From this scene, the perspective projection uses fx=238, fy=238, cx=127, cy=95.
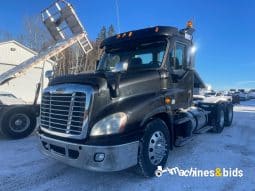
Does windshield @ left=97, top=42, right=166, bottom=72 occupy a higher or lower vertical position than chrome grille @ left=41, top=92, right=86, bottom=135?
higher

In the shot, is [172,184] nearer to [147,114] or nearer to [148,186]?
[148,186]

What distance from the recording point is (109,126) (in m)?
3.51

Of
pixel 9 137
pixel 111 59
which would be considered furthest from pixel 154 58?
pixel 9 137

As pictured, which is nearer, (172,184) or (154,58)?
Result: (172,184)

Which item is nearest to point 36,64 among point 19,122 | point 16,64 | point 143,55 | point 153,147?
point 19,122

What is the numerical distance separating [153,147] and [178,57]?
2.11 m

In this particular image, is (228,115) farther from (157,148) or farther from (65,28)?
(65,28)

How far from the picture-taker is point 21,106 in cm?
713

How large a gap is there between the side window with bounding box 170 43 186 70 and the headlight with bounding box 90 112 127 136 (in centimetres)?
197

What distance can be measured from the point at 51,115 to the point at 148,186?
2.00 m

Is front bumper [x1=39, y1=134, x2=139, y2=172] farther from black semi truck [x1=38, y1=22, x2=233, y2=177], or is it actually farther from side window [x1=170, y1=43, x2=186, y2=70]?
side window [x1=170, y1=43, x2=186, y2=70]

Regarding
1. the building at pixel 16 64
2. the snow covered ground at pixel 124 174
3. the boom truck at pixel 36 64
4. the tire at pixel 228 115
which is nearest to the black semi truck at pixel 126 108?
the snow covered ground at pixel 124 174

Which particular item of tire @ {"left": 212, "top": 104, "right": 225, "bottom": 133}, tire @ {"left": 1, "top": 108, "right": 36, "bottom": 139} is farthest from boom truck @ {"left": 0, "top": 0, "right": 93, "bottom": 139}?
tire @ {"left": 212, "top": 104, "right": 225, "bottom": 133}

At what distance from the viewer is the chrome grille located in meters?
→ 3.57
